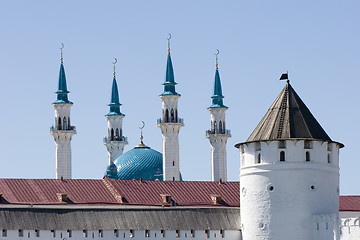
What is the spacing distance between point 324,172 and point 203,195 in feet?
42.0

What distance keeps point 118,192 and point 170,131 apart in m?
26.0

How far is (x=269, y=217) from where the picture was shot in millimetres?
100812

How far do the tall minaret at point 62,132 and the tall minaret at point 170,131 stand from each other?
9.27 m

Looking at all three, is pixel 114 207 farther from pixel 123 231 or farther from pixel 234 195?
pixel 234 195

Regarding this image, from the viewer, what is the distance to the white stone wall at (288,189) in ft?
328

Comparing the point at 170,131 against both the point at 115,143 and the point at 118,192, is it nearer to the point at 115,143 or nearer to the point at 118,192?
the point at 115,143

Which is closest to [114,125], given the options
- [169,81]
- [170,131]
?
[169,81]

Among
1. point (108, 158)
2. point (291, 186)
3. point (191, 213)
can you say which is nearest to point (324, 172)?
point (291, 186)

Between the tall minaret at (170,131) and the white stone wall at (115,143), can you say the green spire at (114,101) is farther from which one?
the tall minaret at (170,131)

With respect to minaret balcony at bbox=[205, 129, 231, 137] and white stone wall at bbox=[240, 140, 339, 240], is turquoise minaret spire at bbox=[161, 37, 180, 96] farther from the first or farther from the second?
white stone wall at bbox=[240, 140, 339, 240]

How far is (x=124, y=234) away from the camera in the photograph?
4031 inches

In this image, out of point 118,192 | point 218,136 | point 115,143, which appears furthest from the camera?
point 115,143

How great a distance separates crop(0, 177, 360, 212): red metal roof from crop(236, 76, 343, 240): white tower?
7185 mm

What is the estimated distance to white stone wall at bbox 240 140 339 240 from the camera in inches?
3935
